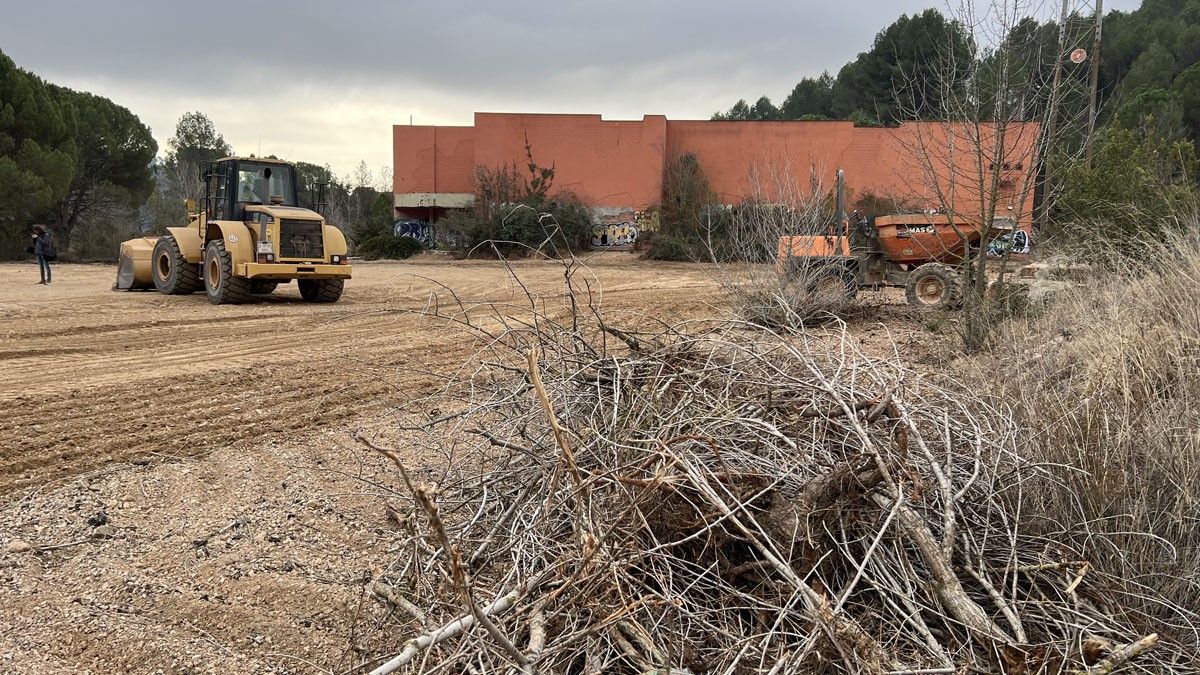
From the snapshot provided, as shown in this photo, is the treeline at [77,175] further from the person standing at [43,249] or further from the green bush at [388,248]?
the person standing at [43,249]

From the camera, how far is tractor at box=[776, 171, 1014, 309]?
36.4 ft

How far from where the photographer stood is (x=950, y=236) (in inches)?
517

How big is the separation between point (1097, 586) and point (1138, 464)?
0.85 meters

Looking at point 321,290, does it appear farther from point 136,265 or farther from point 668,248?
point 668,248

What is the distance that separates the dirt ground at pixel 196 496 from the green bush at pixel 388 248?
22.4 metres

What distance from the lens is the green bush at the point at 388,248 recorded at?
3294 centimetres

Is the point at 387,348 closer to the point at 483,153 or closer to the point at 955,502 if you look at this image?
the point at 955,502

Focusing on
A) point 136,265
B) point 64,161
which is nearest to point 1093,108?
point 136,265

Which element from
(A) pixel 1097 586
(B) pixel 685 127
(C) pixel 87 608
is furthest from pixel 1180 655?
(B) pixel 685 127

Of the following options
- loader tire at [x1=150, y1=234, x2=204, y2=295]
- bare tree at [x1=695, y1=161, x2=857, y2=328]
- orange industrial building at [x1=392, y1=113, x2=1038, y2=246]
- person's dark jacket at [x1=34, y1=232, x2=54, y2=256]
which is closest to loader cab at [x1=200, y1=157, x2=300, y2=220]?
loader tire at [x1=150, y1=234, x2=204, y2=295]

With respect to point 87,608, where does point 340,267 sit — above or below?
above

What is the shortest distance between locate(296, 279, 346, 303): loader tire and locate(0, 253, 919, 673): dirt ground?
4.16m

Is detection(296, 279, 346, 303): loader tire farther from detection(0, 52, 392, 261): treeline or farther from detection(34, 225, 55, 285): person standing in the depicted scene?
detection(0, 52, 392, 261): treeline

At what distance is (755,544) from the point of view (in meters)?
2.69
